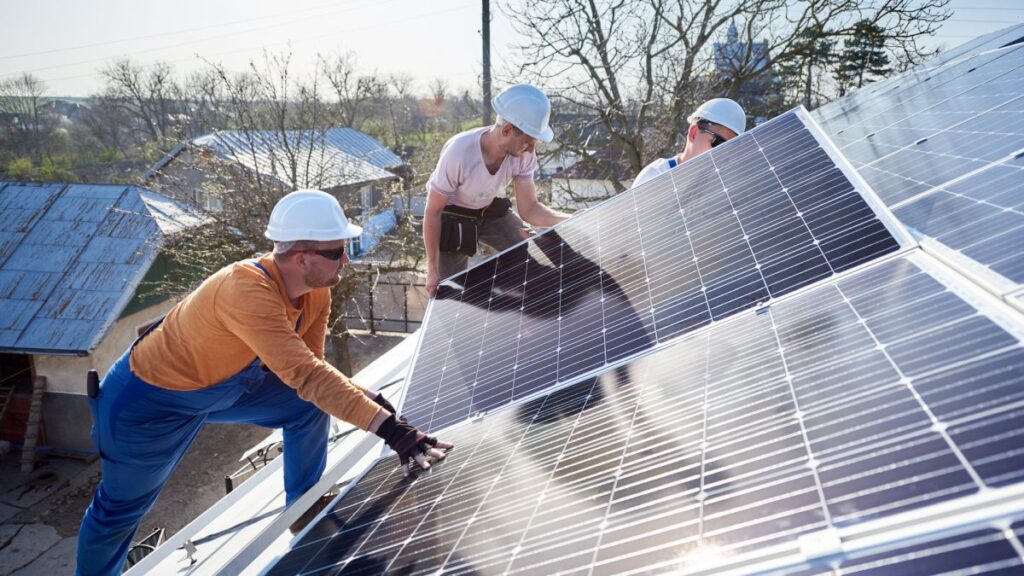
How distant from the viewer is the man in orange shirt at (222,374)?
391 cm

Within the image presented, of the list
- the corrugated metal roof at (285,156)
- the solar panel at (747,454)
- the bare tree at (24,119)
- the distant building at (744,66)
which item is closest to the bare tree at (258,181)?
the corrugated metal roof at (285,156)

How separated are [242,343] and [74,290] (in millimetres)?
18683

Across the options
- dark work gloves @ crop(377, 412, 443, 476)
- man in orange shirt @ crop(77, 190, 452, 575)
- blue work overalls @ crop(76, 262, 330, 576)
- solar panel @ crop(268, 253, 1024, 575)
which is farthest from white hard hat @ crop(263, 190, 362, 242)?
solar panel @ crop(268, 253, 1024, 575)

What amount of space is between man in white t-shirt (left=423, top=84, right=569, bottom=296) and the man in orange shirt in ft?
5.74

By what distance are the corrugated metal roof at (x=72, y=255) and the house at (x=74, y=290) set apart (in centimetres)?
3

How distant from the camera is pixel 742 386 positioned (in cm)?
275

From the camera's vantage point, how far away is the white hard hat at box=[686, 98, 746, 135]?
6688mm

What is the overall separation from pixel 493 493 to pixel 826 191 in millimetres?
2837

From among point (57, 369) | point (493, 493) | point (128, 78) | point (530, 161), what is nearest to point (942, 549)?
point (493, 493)

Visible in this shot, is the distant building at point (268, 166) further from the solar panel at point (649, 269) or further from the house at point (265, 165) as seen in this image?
the solar panel at point (649, 269)

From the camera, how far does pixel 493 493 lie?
2961 millimetres

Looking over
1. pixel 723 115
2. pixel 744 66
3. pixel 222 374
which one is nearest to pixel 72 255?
pixel 222 374

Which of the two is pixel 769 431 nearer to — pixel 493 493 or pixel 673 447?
pixel 673 447

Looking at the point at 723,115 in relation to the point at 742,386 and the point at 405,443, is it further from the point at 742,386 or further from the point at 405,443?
the point at 405,443
